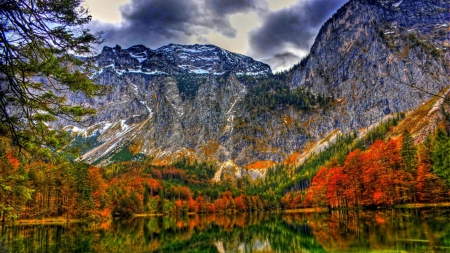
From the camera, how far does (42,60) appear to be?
11445 mm

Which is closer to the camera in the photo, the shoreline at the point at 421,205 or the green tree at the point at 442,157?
the green tree at the point at 442,157

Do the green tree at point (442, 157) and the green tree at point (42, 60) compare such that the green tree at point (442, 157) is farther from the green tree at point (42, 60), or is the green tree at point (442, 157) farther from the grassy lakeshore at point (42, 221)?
the grassy lakeshore at point (42, 221)

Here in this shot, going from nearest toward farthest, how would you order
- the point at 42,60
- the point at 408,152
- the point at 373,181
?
the point at 42,60
the point at 408,152
the point at 373,181

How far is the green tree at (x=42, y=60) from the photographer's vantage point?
9.41 metres

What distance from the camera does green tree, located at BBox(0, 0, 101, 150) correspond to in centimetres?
941

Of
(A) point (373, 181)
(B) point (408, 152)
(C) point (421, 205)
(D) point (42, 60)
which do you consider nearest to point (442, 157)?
(B) point (408, 152)

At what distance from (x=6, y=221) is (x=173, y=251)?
4615 centimetres

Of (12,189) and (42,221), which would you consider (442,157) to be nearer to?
(12,189)

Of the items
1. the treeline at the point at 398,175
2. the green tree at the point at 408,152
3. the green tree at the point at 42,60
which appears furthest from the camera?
the green tree at the point at 408,152

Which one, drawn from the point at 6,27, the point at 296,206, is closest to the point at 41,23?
the point at 6,27

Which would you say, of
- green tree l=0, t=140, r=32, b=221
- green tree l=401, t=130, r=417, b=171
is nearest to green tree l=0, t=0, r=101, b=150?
green tree l=0, t=140, r=32, b=221

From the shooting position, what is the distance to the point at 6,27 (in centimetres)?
977

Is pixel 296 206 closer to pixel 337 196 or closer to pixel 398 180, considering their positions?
pixel 337 196

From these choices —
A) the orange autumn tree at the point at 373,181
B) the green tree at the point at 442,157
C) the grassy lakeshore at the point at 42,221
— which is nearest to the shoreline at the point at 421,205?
the orange autumn tree at the point at 373,181
